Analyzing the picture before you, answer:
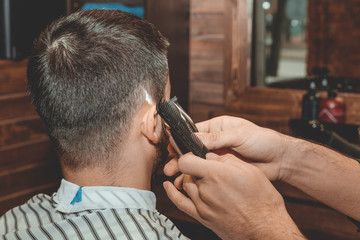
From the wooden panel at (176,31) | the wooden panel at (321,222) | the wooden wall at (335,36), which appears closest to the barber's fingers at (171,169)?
the wooden panel at (321,222)

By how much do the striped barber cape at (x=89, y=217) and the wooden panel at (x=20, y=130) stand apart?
1.80 metres

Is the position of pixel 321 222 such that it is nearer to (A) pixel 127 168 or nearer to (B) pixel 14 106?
(A) pixel 127 168

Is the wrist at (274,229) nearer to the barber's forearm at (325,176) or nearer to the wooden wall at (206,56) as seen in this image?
the barber's forearm at (325,176)

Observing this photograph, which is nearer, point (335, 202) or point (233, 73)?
point (335, 202)

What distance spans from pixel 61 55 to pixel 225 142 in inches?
21.0

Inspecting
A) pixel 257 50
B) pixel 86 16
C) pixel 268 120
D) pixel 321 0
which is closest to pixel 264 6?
pixel 257 50

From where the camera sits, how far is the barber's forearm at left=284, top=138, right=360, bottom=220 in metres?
1.36

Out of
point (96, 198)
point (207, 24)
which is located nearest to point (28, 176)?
point (207, 24)

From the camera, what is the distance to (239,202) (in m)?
0.96

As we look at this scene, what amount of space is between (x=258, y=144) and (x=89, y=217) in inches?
22.8

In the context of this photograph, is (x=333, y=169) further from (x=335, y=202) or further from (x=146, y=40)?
(x=146, y=40)

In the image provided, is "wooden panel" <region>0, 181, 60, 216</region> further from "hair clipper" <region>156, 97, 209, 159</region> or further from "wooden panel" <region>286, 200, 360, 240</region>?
"hair clipper" <region>156, 97, 209, 159</region>

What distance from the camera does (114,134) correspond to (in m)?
1.20

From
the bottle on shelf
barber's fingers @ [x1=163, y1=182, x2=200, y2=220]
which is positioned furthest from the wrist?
the bottle on shelf
